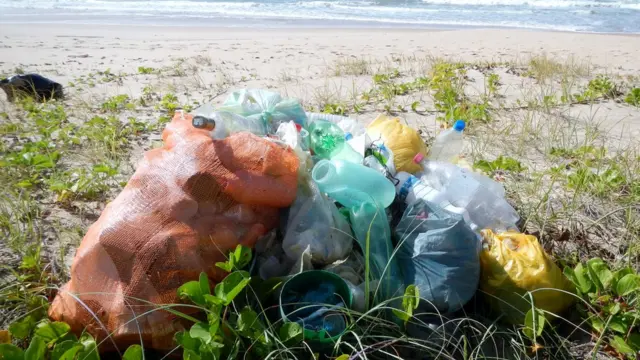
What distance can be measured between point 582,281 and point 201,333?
1.41 m

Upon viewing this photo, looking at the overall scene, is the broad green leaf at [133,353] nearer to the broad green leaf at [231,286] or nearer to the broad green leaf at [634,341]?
the broad green leaf at [231,286]

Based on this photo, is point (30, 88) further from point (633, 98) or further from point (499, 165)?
point (633, 98)

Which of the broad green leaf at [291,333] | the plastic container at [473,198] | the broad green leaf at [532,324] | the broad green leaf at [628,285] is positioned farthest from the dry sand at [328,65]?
the broad green leaf at [532,324]

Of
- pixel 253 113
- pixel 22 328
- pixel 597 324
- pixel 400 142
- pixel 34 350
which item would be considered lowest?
pixel 597 324

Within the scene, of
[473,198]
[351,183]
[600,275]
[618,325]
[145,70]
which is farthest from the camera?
[145,70]

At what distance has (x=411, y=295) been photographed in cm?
150

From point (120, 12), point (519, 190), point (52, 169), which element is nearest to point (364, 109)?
point (519, 190)

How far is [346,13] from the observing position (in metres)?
13.3

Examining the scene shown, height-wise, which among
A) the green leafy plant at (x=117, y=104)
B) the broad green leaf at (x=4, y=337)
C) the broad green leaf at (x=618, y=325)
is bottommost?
the broad green leaf at (x=618, y=325)

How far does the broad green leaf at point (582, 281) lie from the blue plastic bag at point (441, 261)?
0.37 m

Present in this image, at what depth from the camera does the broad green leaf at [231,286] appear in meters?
1.33

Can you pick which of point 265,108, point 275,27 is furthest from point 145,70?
point 275,27

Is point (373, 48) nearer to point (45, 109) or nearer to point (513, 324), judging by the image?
point (45, 109)

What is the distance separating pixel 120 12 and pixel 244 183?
12613mm
